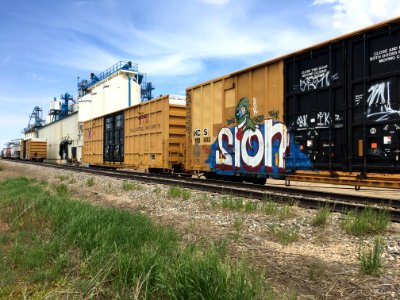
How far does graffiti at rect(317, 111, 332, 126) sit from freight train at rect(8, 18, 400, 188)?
0.09ft

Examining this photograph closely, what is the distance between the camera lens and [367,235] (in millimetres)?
6098

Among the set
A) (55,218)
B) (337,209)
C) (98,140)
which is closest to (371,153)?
(337,209)

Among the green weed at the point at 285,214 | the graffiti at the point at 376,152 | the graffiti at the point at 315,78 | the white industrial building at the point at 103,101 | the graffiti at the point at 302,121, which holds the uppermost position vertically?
the white industrial building at the point at 103,101

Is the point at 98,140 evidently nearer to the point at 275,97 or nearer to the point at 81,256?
the point at 275,97

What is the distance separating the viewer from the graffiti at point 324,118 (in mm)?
9806

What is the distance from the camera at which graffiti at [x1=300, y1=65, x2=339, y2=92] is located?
998cm

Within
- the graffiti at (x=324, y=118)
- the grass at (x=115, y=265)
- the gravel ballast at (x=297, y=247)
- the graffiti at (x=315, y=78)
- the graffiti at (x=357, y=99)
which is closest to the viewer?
the grass at (x=115, y=265)

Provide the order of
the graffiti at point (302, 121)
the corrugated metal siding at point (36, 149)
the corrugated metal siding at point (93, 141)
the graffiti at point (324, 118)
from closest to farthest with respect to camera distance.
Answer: the graffiti at point (324, 118) < the graffiti at point (302, 121) < the corrugated metal siding at point (93, 141) < the corrugated metal siding at point (36, 149)

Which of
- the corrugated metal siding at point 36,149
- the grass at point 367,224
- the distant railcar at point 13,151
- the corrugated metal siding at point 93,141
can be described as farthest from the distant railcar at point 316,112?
the distant railcar at point 13,151

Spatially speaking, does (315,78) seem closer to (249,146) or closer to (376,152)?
(376,152)

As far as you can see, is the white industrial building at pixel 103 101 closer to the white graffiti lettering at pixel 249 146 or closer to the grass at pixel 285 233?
the white graffiti lettering at pixel 249 146

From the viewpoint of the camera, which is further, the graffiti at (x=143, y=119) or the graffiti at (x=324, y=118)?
the graffiti at (x=143, y=119)

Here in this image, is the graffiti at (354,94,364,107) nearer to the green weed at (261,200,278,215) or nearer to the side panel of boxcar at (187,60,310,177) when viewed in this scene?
the side panel of boxcar at (187,60,310,177)

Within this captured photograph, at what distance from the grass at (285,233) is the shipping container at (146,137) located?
1208cm
